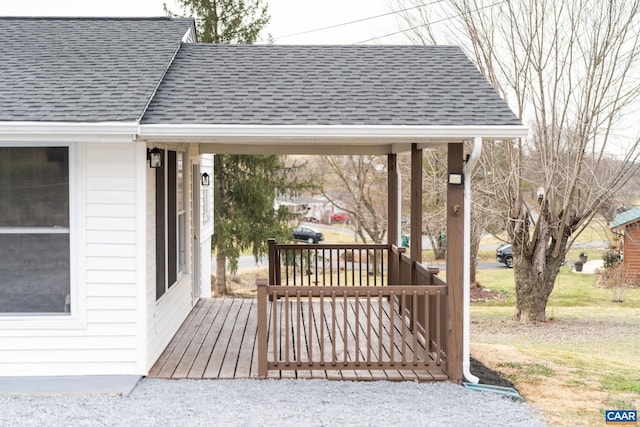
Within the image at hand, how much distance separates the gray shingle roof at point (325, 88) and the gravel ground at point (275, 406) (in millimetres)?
2289

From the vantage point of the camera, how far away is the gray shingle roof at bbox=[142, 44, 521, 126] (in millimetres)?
6395

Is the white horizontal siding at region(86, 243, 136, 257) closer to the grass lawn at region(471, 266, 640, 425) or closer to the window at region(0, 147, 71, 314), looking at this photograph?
the window at region(0, 147, 71, 314)

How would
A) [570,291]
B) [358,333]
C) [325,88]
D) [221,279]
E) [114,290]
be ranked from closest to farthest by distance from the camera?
[114,290] → [358,333] → [325,88] → [221,279] → [570,291]

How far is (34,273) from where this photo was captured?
6.16 meters

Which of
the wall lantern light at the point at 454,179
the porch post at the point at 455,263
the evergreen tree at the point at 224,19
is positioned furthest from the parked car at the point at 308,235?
the wall lantern light at the point at 454,179

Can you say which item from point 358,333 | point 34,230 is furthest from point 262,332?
point 34,230

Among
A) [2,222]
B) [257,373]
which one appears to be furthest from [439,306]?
[2,222]

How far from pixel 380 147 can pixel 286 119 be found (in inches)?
143

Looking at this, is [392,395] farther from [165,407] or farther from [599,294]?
[599,294]

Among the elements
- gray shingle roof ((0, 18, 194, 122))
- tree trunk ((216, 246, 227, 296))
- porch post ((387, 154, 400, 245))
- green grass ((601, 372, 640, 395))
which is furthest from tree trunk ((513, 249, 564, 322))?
gray shingle roof ((0, 18, 194, 122))

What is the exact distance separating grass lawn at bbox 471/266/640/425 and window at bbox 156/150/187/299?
3835 mm

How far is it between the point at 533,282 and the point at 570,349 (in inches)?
107

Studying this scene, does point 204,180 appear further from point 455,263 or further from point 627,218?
point 627,218

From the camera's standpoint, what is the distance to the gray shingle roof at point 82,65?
20.1ft
